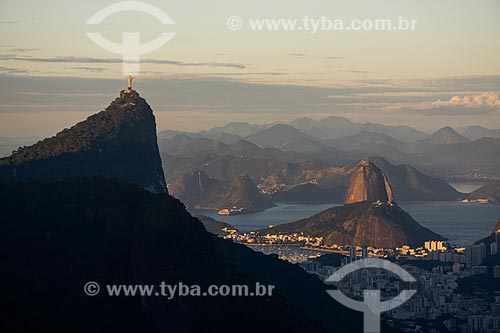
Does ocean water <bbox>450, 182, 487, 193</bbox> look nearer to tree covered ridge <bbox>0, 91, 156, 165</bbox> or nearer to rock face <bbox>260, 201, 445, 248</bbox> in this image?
rock face <bbox>260, 201, 445, 248</bbox>

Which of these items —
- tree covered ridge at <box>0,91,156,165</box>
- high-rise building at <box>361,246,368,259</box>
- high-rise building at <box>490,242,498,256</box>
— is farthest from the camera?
high-rise building at <box>361,246,368,259</box>

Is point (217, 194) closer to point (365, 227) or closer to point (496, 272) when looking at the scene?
point (365, 227)

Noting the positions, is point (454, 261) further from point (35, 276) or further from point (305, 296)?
point (35, 276)

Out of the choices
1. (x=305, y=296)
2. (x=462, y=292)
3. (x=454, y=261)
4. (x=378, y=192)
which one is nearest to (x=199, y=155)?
(x=378, y=192)

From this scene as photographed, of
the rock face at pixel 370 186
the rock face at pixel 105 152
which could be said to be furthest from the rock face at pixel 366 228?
the rock face at pixel 105 152

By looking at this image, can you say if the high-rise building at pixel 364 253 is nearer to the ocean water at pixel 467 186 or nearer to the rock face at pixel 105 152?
the rock face at pixel 105 152

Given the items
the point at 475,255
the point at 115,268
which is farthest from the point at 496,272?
the point at 115,268

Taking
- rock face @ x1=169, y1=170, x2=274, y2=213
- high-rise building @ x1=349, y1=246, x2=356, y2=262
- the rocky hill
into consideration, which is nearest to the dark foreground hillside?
high-rise building @ x1=349, y1=246, x2=356, y2=262
